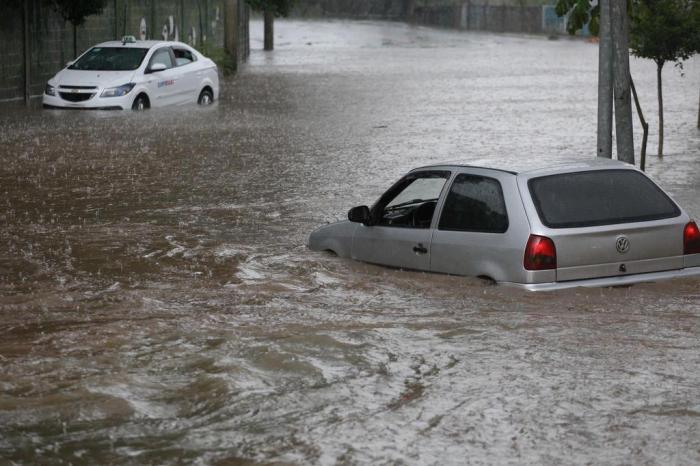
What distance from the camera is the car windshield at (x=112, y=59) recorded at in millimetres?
27359

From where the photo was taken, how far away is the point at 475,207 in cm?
1016

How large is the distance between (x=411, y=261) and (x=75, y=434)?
4414 millimetres

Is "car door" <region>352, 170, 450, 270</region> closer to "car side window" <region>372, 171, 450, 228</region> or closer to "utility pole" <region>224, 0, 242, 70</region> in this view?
"car side window" <region>372, 171, 450, 228</region>

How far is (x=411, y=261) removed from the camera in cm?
1068

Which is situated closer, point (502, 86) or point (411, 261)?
point (411, 261)

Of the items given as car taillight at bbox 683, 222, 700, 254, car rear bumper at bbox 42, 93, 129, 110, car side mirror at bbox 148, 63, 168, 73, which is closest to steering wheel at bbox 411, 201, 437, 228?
car taillight at bbox 683, 222, 700, 254

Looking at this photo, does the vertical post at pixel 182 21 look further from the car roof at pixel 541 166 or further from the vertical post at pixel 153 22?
the car roof at pixel 541 166

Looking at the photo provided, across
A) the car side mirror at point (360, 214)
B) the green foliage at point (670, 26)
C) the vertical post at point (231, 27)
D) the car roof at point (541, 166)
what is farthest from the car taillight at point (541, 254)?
the vertical post at point (231, 27)

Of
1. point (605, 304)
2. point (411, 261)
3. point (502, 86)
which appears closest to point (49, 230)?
point (411, 261)

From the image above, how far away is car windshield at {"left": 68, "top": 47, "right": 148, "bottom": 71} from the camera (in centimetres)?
2736

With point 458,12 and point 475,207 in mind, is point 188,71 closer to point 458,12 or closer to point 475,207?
point 475,207

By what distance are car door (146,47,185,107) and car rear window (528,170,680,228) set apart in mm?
18258

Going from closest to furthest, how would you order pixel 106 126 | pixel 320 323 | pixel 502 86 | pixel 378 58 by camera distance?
pixel 320 323, pixel 106 126, pixel 502 86, pixel 378 58

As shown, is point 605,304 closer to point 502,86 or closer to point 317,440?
point 317,440
